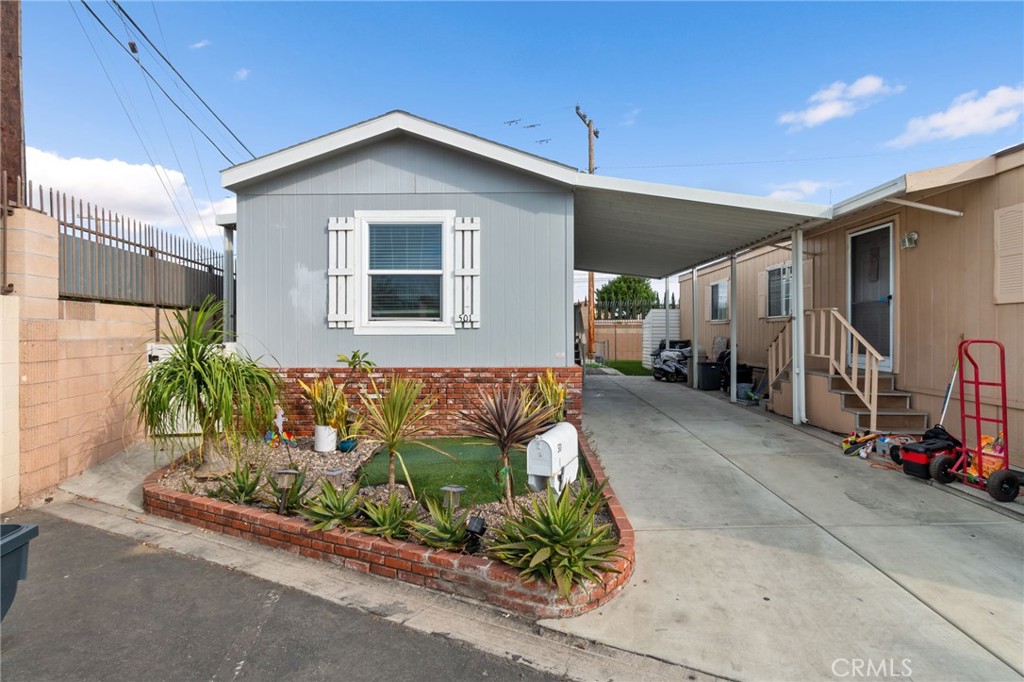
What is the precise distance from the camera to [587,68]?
1410 centimetres

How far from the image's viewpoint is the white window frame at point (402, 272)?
6367 millimetres

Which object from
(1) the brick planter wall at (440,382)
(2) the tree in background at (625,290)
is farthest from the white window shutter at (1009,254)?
(2) the tree in background at (625,290)

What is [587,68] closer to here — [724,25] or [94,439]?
[724,25]

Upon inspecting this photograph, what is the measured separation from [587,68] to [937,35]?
829 centimetres

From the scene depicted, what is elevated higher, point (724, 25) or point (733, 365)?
point (724, 25)

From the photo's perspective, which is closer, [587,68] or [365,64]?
[365,64]

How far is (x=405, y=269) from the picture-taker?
6422 mm

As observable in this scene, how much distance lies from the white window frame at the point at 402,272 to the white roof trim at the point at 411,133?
32.0 inches

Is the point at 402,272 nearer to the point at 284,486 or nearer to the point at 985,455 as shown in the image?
the point at 284,486

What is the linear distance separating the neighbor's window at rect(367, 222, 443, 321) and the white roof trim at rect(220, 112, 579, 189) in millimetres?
994

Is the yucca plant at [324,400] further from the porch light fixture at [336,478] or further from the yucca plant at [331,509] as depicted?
the yucca plant at [331,509]

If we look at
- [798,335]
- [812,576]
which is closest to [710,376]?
[798,335]

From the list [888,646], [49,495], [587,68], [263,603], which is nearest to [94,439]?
[49,495]

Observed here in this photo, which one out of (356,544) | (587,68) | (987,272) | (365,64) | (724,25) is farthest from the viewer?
(587,68)
